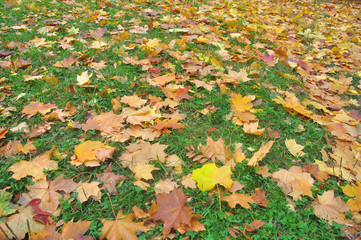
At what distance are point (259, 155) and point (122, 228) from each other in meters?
1.09

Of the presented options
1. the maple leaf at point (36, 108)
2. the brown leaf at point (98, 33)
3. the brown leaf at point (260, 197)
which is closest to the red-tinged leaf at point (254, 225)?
the brown leaf at point (260, 197)

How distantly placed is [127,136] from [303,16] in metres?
5.56

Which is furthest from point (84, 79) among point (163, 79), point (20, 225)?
point (20, 225)

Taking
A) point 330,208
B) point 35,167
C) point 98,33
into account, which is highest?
point 98,33

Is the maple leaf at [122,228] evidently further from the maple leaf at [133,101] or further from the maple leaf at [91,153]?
the maple leaf at [133,101]

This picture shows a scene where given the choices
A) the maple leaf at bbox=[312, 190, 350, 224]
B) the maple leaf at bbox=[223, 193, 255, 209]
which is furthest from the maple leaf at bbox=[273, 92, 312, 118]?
the maple leaf at bbox=[223, 193, 255, 209]

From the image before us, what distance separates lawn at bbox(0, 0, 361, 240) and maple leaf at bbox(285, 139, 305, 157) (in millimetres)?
12

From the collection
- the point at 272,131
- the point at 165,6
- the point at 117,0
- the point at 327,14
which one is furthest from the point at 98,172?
the point at 327,14

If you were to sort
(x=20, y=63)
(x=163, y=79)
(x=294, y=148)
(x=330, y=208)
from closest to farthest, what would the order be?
(x=330, y=208) → (x=294, y=148) → (x=163, y=79) → (x=20, y=63)

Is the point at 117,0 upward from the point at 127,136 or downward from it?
upward

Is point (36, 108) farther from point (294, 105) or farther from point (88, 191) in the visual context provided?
point (294, 105)

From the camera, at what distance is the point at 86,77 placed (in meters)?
2.34

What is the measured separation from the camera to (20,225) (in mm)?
1262

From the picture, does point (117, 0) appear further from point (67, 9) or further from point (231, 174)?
point (231, 174)
